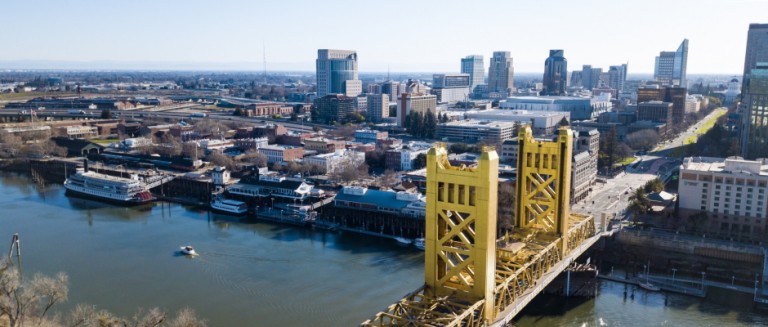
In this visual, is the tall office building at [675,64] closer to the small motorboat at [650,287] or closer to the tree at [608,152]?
the tree at [608,152]

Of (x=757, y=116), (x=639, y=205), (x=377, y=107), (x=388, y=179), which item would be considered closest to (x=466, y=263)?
(x=639, y=205)

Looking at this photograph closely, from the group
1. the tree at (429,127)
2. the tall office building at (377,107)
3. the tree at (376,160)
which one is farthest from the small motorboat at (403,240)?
the tall office building at (377,107)

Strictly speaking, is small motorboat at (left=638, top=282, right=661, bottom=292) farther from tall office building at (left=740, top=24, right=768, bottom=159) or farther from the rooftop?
tall office building at (left=740, top=24, right=768, bottom=159)

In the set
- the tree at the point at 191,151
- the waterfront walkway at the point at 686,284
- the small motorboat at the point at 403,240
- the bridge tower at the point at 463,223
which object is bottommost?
the small motorboat at the point at 403,240

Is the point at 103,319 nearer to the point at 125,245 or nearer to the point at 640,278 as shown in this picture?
the point at 125,245

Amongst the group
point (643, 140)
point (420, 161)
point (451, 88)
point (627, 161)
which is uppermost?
point (451, 88)

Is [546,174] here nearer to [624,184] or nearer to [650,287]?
[650,287]

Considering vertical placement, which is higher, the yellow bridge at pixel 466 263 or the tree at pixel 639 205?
the yellow bridge at pixel 466 263

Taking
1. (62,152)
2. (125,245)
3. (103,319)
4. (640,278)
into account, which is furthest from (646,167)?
(62,152)
